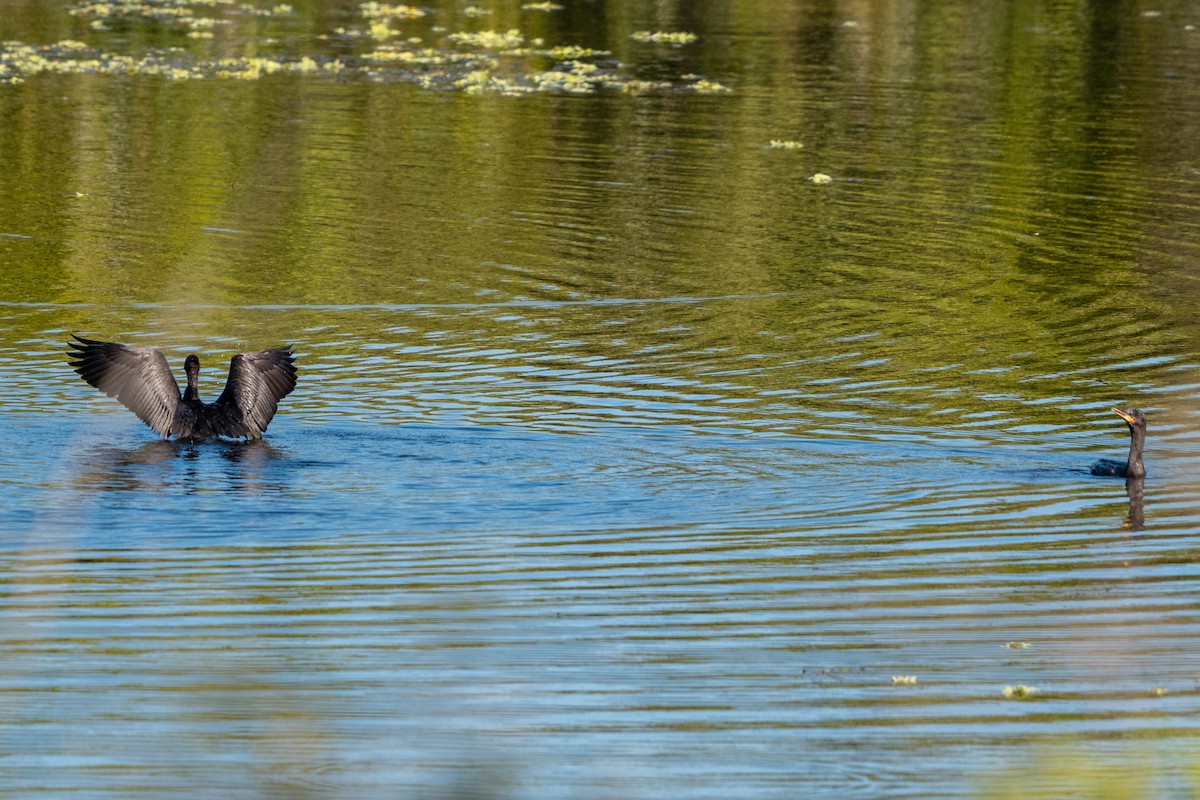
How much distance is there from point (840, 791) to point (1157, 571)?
4.38m

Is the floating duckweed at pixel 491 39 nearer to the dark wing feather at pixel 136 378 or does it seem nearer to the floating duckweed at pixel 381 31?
the floating duckweed at pixel 381 31

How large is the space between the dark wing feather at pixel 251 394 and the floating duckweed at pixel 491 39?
3002 cm

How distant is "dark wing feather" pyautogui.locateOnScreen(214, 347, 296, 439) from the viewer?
14.3 m

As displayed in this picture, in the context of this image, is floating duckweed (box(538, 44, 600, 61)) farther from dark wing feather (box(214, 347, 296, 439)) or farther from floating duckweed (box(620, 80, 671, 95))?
dark wing feather (box(214, 347, 296, 439))

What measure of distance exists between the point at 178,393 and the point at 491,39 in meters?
31.6

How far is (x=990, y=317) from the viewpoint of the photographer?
19.7 metres

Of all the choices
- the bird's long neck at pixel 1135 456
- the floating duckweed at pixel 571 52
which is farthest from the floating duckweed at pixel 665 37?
the bird's long neck at pixel 1135 456

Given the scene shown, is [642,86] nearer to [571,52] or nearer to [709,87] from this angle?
[709,87]

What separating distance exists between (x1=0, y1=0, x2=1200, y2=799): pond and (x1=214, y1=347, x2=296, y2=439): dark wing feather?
18cm

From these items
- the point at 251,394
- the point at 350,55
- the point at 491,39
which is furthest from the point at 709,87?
the point at 251,394

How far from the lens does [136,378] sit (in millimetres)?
14406

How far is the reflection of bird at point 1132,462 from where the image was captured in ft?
43.6

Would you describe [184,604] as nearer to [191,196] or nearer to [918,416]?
[918,416]

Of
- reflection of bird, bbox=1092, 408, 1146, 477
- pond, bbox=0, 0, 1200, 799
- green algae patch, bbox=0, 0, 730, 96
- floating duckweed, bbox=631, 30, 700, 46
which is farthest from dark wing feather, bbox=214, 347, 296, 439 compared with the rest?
floating duckweed, bbox=631, 30, 700, 46
